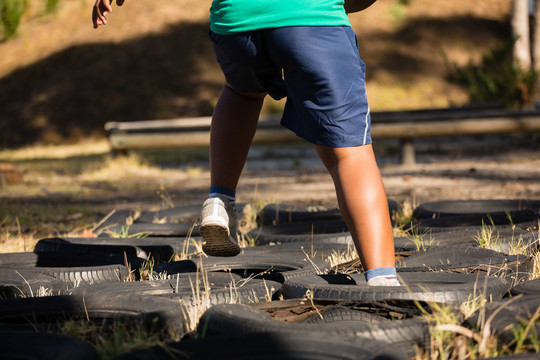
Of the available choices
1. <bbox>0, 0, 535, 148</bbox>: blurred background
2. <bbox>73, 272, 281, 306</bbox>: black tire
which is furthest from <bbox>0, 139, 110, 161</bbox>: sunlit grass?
<bbox>73, 272, 281, 306</bbox>: black tire

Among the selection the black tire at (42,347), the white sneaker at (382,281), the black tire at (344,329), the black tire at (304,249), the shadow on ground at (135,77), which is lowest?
the shadow on ground at (135,77)

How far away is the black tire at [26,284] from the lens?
108 inches

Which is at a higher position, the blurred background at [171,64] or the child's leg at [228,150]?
the child's leg at [228,150]

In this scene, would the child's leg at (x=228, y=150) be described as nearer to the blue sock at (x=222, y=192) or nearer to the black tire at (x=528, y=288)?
the blue sock at (x=222, y=192)

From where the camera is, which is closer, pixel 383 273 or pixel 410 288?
pixel 410 288

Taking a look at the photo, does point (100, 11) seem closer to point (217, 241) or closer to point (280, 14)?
point (280, 14)

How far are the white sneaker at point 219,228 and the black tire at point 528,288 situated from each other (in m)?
1.14

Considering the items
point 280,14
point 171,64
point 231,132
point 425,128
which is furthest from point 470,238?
point 171,64

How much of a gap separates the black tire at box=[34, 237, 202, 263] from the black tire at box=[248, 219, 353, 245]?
47 cm

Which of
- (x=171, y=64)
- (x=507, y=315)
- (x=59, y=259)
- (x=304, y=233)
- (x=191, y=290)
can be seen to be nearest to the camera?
(x=507, y=315)

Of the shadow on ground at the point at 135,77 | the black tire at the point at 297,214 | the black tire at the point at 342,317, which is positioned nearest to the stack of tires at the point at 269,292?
the black tire at the point at 342,317

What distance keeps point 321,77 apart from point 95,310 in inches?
44.0

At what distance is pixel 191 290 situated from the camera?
2.77 metres

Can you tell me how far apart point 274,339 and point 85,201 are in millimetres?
4976
